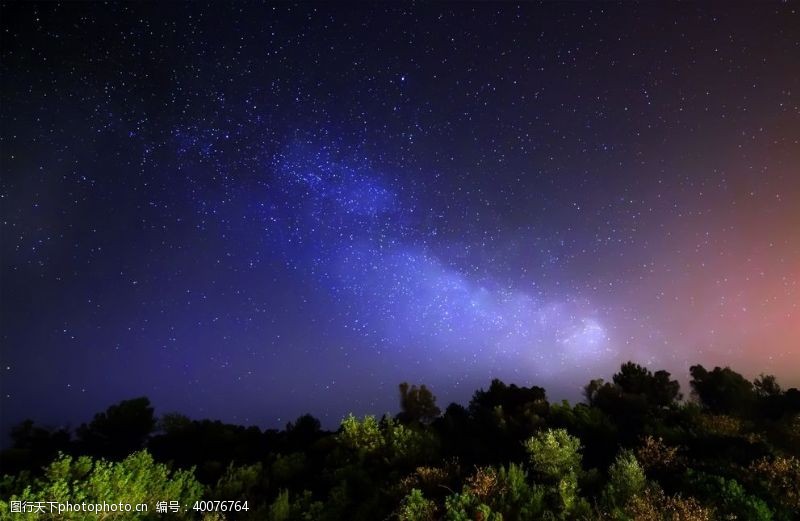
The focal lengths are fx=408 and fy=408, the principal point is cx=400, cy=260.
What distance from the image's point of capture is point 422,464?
14.0 metres

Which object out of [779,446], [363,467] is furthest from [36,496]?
[779,446]

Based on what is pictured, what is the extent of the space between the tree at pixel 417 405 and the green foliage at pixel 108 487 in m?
24.5

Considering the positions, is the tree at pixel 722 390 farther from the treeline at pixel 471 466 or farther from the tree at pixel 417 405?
the tree at pixel 417 405

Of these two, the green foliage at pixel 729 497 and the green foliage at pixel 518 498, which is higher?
the green foliage at pixel 518 498

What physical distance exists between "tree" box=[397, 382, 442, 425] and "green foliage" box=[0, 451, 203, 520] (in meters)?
24.5

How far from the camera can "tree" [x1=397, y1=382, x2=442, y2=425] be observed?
34.6 m

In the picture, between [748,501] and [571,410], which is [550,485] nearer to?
[748,501]

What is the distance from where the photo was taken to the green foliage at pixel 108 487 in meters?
8.45

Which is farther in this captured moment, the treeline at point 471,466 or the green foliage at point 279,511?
the green foliage at point 279,511

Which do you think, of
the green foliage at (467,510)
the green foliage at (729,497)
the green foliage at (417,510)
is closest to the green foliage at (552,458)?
the green foliage at (729,497)

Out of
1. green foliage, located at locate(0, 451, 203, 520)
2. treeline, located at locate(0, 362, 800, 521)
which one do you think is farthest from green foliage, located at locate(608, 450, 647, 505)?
green foliage, located at locate(0, 451, 203, 520)

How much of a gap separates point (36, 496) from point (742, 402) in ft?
103

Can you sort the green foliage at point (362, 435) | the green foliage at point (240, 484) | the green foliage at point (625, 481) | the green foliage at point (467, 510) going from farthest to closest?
1. the green foliage at point (362, 435)
2. the green foliage at point (240, 484)
3. the green foliage at point (625, 481)
4. the green foliage at point (467, 510)

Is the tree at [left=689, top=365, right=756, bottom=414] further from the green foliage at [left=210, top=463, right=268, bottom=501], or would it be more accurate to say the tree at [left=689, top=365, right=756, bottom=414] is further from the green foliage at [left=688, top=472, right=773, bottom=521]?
the green foliage at [left=210, top=463, right=268, bottom=501]
